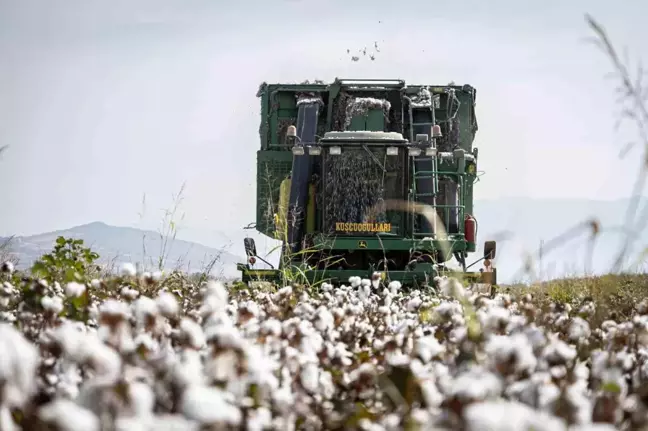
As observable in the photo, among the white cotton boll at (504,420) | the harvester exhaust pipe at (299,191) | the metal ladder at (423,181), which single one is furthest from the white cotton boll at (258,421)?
the metal ladder at (423,181)

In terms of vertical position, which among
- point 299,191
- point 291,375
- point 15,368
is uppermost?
point 299,191

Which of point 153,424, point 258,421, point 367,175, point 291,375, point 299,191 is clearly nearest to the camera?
point 153,424

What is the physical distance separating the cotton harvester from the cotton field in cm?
902

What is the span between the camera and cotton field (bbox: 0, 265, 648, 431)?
188cm

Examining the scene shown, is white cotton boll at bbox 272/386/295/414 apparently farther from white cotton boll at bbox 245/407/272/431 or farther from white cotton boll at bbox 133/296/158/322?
white cotton boll at bbox 133/296/158/322

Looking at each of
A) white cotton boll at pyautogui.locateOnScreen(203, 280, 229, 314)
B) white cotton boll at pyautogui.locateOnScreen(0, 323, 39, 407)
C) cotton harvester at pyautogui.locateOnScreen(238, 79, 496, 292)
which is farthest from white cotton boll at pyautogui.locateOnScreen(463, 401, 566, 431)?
cotton harvester at pyautogui.locateOnScreen(238, 79, 496, 292)

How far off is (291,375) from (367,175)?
11.2m

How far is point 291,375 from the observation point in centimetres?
338

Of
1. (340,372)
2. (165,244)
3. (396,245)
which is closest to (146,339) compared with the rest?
(340,372)

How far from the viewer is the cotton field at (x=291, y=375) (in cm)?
188

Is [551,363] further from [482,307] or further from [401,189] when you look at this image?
[401,189]

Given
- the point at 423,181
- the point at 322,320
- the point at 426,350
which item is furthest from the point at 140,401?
the point at 423,181

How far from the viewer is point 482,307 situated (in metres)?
5.41

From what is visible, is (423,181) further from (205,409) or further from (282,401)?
(205,409)
